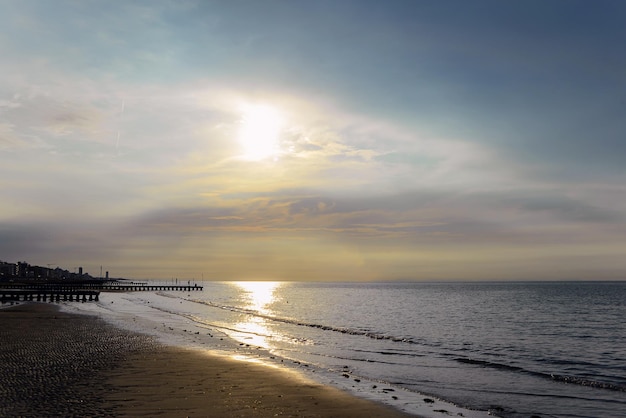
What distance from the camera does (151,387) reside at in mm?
16281

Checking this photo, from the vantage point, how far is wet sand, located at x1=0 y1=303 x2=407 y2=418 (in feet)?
44.2

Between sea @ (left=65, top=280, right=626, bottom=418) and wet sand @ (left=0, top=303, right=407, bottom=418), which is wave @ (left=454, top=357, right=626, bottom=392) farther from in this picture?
wet sand @ (left=0, top=303, right=407, bottom=418)

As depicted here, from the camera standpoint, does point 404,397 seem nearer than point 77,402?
No

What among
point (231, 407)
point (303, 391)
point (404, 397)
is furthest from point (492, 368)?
point (231, 407)

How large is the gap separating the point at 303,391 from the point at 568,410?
31.0 feet

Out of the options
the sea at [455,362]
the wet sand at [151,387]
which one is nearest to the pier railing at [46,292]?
the sea at [455,362]

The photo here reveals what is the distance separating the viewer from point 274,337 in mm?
38656

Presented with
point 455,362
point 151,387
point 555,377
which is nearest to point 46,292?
point 455,362

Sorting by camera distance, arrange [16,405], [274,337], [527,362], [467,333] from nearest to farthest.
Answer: [16,405] < [527,362] < [274,337] < [467,333]

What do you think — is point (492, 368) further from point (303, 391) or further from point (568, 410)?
point (303, 391)

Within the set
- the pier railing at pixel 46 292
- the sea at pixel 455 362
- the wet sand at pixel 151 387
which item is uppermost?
the wet sand at pixel 151 387

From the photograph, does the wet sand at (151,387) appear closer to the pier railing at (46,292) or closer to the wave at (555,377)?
the wave at (555,377)

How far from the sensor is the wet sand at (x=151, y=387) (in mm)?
13484

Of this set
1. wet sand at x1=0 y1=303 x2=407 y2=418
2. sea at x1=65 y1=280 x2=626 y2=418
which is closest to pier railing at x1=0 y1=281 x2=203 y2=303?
sea at x1=65 y1=280 x2=626 y2=418
